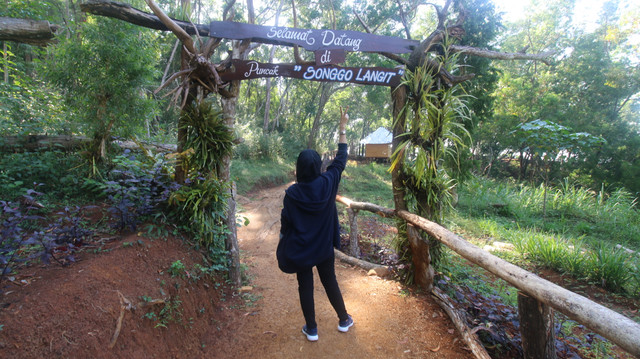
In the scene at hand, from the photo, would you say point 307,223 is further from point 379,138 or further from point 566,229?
point 379,138

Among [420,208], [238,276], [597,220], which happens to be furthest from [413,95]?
[597,220]

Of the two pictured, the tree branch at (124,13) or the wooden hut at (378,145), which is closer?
the tree branch at (124,13)

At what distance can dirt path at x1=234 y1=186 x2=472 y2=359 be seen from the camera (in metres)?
2.63

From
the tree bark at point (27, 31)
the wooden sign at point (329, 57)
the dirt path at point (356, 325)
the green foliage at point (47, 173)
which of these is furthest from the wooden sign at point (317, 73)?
the green foliage at point (47, 173)

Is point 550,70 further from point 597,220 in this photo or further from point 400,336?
point 400,336

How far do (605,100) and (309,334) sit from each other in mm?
19601

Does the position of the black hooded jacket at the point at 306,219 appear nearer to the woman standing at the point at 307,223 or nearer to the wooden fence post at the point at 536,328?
the woman standing at the point at 307,223

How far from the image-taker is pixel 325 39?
3.75 metres

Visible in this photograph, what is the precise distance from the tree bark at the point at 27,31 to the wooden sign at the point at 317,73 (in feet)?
8.34

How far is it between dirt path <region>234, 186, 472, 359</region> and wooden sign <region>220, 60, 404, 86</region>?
8.67ft

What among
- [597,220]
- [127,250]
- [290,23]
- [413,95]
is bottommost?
[597,220]

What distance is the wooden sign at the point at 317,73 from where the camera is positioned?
3727 mm

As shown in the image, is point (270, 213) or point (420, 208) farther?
point (270, 213)

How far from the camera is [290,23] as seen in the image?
60.2 ft
